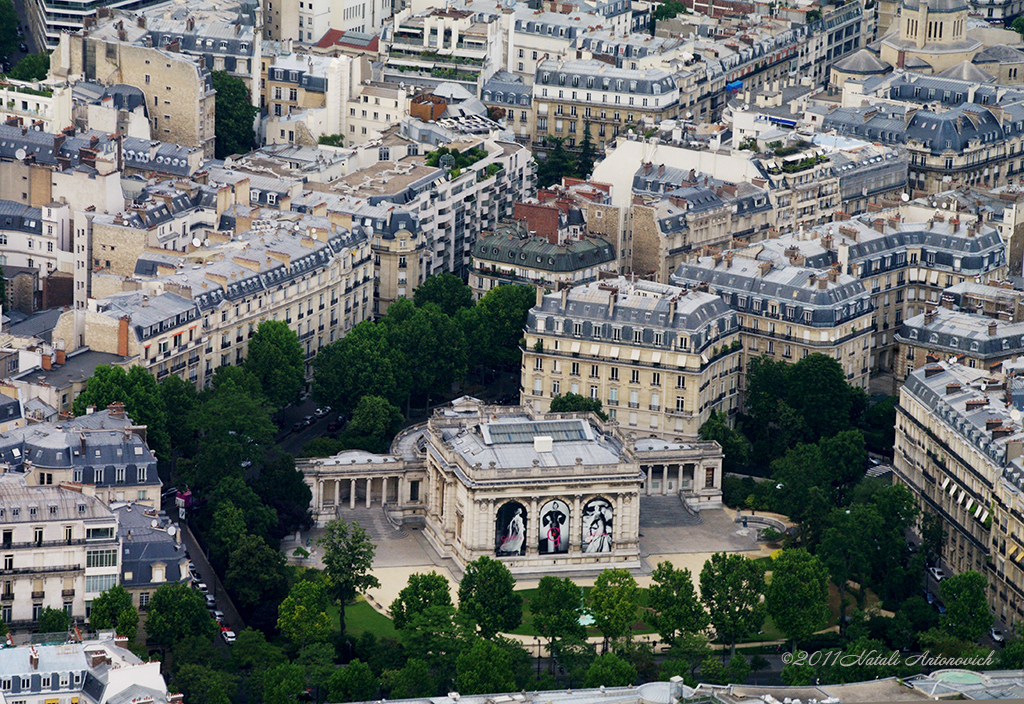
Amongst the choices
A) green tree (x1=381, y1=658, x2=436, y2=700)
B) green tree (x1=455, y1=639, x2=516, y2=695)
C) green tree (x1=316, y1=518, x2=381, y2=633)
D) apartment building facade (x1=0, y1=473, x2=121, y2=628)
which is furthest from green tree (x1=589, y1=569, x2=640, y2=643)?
apartment building facade (x1=0, y1=473, x2=121, y2=628)

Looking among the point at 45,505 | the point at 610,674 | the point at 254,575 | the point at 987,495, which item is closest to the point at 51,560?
the point at 45,505

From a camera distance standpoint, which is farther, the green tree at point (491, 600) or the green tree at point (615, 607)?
the green tree at point (491, 600)

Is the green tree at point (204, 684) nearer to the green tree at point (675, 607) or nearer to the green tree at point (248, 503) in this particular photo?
the green tree at point (248, 503)

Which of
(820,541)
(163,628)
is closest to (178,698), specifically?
(163,628)

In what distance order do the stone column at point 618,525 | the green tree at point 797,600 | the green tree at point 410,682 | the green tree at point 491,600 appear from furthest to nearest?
the stone column at point 618,525 < the green tree at point 797,600 < the green tree at point 491,600 < the green tree at point 410,682

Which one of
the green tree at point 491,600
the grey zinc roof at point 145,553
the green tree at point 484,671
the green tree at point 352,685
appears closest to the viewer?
the green tree at point 352,685

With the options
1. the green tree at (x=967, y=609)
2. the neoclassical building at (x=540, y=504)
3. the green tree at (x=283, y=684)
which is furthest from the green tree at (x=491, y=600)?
the green tree at (x=967, y=609)
